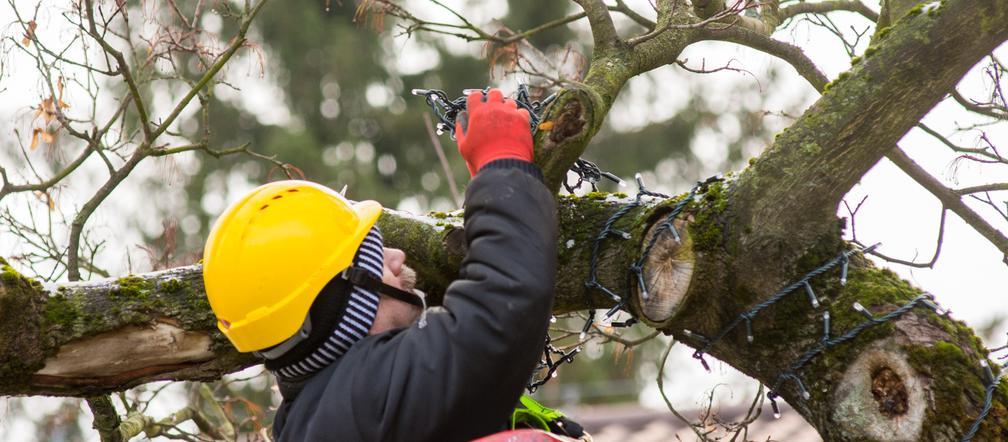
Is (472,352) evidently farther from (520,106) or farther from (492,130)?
(520,106)

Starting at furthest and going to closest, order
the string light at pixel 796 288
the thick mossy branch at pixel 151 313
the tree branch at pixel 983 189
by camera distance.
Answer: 1. the tree branch at pixel 983 189
2. the thick mossy branch at pixel 151 313
3. the string light at pixel 796 288

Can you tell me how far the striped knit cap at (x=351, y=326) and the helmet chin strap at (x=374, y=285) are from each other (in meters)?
0.01

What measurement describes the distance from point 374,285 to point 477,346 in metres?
0.37

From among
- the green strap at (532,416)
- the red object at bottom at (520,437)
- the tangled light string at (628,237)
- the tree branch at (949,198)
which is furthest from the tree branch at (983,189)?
the red object at bottom at (520,437)

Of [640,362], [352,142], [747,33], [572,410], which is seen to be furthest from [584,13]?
[352,142]

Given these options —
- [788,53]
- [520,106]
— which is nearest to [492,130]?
[520,106]

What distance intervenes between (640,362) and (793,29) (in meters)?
10.8

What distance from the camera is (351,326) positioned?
219 centimetres

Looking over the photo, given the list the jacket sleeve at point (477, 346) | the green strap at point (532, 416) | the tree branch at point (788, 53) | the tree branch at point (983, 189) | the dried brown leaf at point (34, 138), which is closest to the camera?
the jacket sleeve at point (477, 346)

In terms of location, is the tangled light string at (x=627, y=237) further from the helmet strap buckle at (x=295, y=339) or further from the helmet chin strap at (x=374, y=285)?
the helmet strap buckle at (x=295, y=339)

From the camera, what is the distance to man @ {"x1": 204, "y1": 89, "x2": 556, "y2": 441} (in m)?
1.99

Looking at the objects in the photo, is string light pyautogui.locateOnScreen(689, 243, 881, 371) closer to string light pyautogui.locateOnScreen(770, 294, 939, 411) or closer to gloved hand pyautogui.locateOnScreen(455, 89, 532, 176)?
string light pyautogui.locateOnScreen(770, 294, 939, 411)

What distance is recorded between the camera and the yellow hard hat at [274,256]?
2.18 m

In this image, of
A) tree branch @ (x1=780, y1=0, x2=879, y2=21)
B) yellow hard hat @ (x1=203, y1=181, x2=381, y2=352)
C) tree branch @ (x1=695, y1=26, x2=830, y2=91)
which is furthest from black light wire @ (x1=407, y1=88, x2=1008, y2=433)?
tree branch @ (x1=780, y1=0, x2=879, y2=21)
